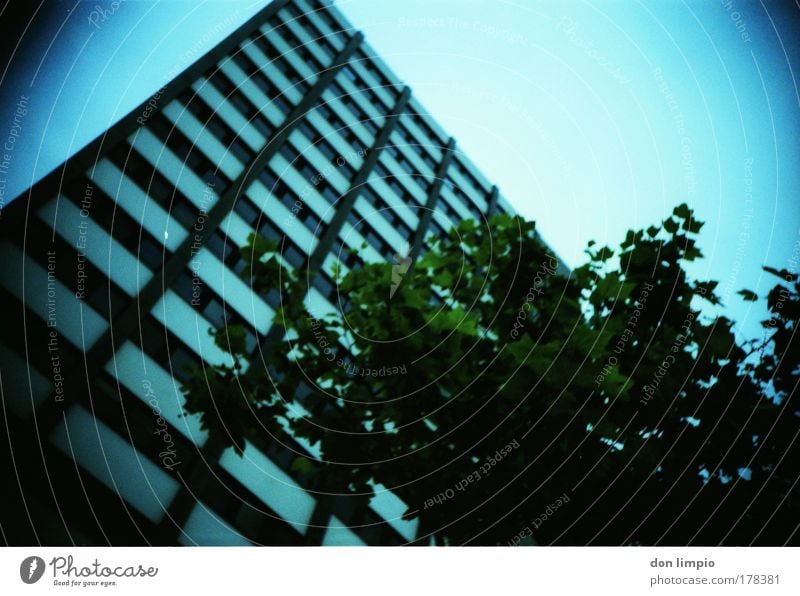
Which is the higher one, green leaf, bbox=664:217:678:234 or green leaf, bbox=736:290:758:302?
green leaf, bbox=664:217:678:234

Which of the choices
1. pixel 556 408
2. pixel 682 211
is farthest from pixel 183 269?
pixel 682 211

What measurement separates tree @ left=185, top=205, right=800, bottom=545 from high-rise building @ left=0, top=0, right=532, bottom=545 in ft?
2.65

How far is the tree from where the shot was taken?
14.0 ft

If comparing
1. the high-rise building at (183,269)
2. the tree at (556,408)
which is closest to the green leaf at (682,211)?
the tree at (556,408)

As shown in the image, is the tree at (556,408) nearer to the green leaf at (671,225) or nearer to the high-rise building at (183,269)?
the green leaf at (671,225)

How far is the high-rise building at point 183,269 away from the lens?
5.17 meters

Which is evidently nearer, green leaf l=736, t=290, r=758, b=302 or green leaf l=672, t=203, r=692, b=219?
green leaf l=736, t=290, r=758, b=302

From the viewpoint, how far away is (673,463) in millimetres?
4418

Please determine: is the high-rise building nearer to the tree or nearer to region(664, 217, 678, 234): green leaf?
the tree

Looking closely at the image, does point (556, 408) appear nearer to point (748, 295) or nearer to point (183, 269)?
point (748, 295)

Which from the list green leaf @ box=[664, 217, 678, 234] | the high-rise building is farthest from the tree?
the high-rise building

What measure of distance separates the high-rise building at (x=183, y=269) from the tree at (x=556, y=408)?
808mm
